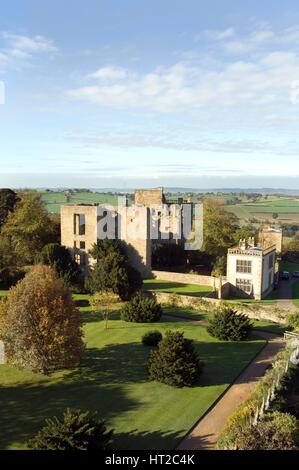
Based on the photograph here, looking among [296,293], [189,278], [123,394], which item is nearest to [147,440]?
[123,394]

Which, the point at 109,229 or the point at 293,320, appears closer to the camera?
the point at 293,320

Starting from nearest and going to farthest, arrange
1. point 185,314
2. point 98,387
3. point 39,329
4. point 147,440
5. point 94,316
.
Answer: point 147,440
point 39,329
point 98,387
point 94,316
point 185,314

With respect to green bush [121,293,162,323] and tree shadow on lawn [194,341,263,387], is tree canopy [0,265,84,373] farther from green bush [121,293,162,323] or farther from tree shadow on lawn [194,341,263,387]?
green bush [121,293,162,323]

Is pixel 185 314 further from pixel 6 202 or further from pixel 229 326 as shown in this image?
pixel 6 202

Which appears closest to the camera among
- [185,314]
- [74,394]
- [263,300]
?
[74,394]

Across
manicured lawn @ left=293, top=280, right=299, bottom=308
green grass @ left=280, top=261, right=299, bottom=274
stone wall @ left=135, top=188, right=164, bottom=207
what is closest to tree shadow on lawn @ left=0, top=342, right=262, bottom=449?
manicured lawn @ left=293, top=280, right=299, bottom=308

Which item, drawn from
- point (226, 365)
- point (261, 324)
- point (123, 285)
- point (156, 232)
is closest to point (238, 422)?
point (226, 365)
